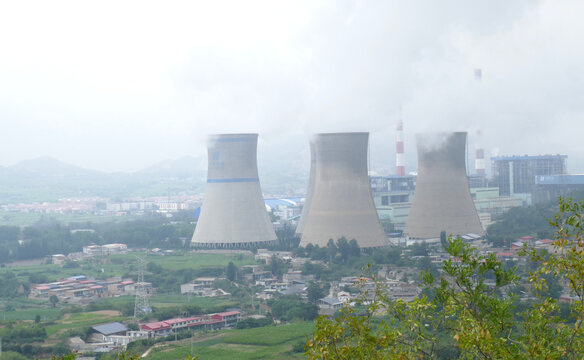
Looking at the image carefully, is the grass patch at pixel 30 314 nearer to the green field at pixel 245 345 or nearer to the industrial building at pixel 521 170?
the green field at pixel 245 345

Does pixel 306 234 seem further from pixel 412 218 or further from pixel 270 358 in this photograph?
pixel 270 358

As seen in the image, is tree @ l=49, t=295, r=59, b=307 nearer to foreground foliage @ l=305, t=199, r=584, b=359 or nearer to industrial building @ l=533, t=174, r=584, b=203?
foreground foliage @ l=305, t=199, r=584, b=359

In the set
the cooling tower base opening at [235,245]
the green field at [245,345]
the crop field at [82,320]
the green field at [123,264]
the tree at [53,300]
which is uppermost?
the cooling tower base opening at [235,245]

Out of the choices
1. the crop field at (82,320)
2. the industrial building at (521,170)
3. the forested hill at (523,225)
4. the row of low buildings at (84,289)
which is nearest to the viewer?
the crop field at (82,320)

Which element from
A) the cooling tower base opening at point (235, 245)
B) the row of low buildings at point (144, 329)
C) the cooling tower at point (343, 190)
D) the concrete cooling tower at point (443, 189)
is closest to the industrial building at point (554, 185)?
the concrete cooling tower at point (443, 189)

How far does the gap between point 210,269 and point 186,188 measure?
61.7 m

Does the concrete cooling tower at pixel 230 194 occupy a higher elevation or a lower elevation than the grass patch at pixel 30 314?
higher

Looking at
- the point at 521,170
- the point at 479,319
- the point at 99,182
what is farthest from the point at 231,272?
the point at 99,182

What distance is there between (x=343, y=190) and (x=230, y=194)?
3430mm

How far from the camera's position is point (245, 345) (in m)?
12.2

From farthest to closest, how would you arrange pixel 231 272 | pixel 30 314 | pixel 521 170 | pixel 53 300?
pixel 521 170
pixel 231 272
pixel 53 300
pixel 30 314

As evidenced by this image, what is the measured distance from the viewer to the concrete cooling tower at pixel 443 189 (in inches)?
863

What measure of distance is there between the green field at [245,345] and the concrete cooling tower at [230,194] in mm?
8875

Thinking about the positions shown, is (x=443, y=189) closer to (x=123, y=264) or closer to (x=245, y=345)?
(x=123, y=264)
